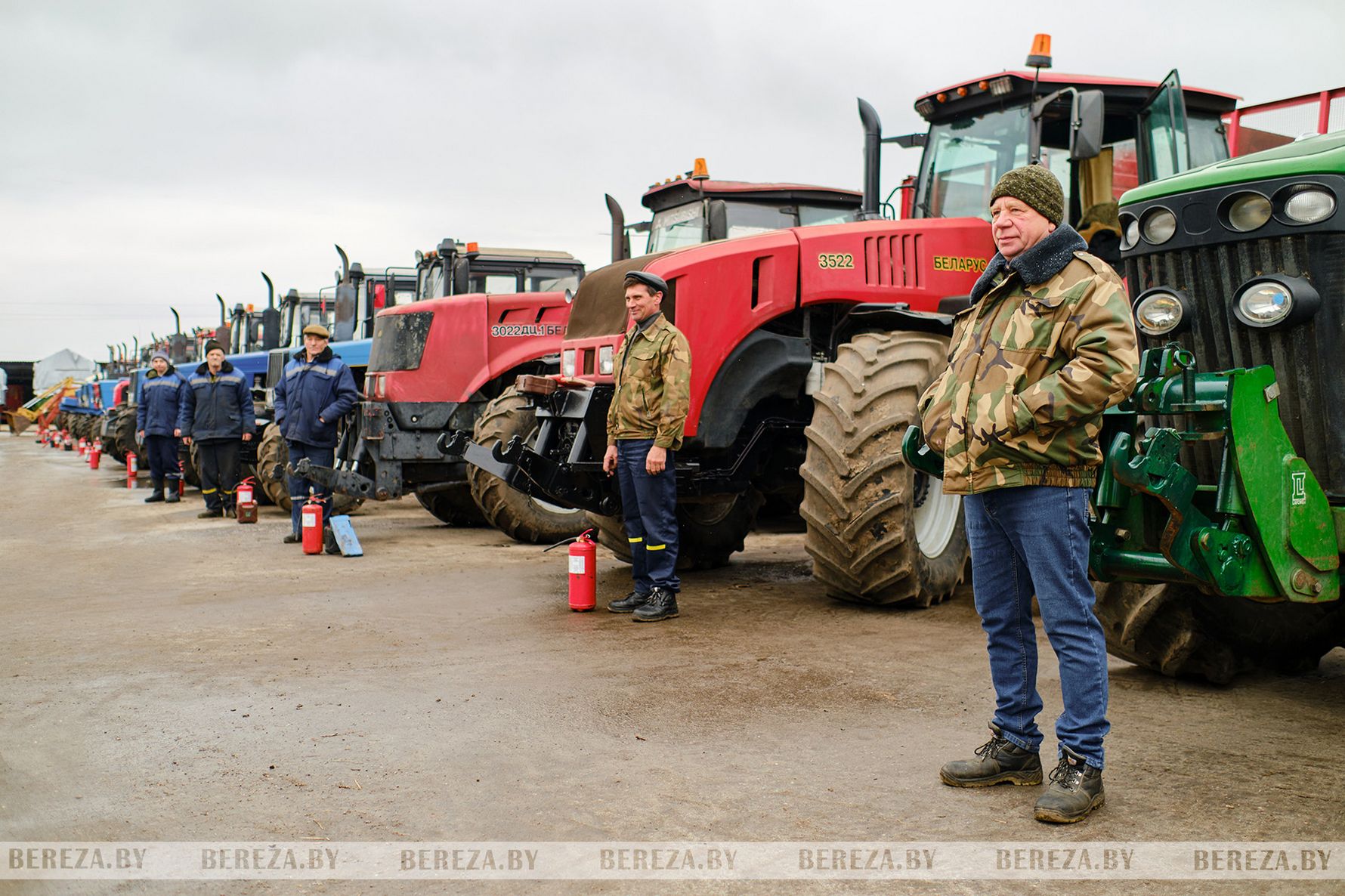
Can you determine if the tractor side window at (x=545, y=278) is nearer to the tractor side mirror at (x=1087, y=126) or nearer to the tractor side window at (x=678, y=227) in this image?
the tractor side window at (x=678, y=227)

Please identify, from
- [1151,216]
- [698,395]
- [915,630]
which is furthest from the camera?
[698,395]

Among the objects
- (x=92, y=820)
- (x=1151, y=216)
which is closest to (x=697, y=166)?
(x=1151, y=216)

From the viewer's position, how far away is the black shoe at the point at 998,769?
3703mm

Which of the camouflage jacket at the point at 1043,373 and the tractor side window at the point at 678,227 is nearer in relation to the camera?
the camouflage jacket at the point at 1043,373

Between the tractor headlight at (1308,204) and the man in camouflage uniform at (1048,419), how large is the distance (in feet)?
3.11

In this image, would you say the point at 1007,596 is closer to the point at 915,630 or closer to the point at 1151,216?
the point at 1151,216

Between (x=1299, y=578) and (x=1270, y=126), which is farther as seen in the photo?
(x=1270, y=126)

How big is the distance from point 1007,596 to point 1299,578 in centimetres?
95

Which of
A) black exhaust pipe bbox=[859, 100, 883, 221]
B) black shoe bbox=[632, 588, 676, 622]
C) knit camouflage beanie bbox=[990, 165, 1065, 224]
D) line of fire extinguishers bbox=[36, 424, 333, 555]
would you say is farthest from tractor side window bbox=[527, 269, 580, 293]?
knit camouflage beanie bbox=[990, 165, 1065, 224]

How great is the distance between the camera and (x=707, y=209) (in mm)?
9344

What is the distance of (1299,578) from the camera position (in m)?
3.78

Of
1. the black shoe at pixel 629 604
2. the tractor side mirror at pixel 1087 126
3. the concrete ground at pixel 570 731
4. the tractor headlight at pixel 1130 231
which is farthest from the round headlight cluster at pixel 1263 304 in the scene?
the black shoe at pixel 629 604

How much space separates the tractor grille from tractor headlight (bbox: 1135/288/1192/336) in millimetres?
80

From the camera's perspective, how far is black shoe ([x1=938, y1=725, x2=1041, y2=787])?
3703 millimetres
